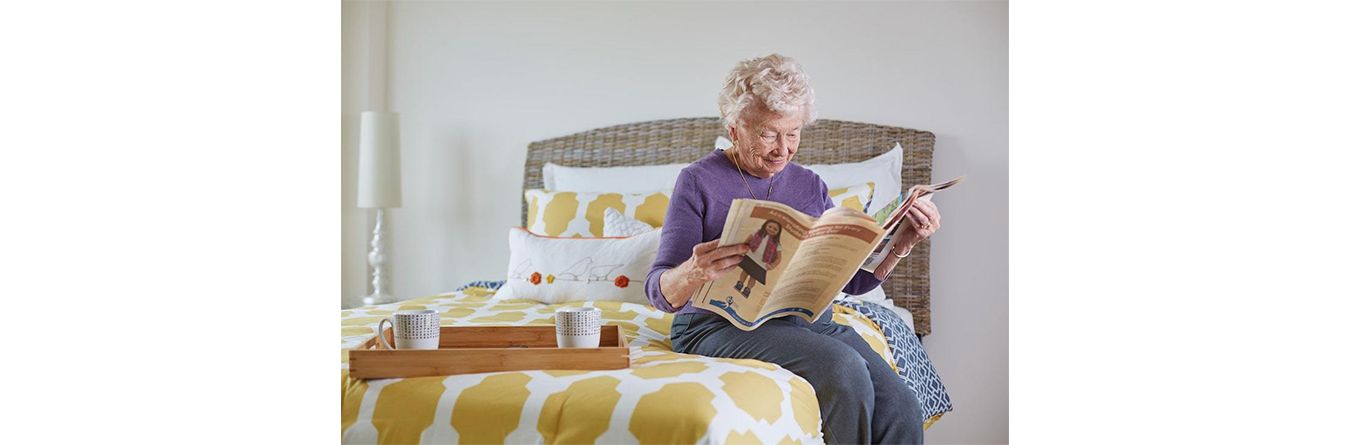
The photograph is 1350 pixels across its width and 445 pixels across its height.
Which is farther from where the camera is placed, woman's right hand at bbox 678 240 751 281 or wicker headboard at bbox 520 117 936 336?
wicker headboard at bbox 520 117 936 336

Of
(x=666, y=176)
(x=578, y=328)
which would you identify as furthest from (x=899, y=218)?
(x=666, y=176)

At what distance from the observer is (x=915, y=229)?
187 cm

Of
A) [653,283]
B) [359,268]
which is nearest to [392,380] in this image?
[653,283]

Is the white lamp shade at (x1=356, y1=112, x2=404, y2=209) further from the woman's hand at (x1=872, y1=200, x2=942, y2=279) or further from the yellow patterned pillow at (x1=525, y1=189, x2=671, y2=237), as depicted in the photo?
the woman's hand at (x1=872, y1=200, x2=942, y2=279)

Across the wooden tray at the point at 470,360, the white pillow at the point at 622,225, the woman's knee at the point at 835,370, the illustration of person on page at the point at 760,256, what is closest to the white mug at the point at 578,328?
the wooden tray at the point at 470,360

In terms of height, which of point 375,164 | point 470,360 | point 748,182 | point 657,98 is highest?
point 657,98

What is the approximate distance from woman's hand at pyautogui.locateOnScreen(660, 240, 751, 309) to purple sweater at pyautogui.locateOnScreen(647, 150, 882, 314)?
0.04 meters

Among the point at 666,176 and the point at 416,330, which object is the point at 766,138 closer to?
the point at 416,330

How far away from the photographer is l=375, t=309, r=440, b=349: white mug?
171 cm

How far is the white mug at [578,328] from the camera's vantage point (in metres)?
1.75

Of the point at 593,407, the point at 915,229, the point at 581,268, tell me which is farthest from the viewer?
the point at 581,268

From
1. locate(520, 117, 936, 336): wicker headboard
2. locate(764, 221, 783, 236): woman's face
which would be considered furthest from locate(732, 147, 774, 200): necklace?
locate(520, 117, 936, 336): wicker headboard

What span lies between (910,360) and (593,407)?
1.26m
